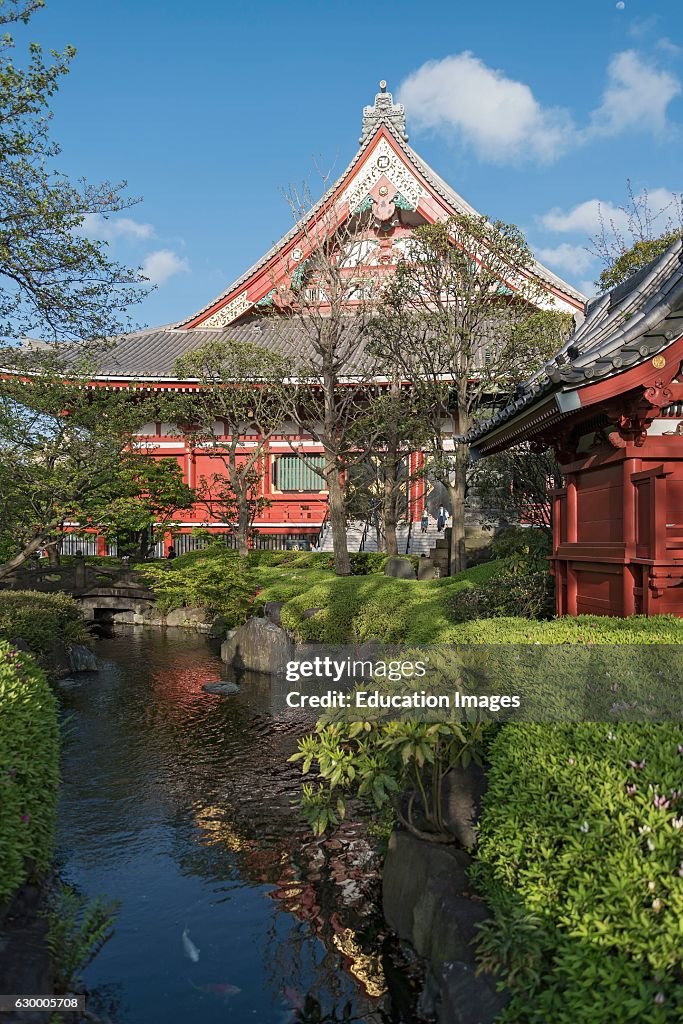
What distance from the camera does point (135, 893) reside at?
6.65 meters

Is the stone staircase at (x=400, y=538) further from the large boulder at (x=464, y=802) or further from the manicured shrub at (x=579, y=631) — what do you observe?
the large boulder at (x=464, y=802)

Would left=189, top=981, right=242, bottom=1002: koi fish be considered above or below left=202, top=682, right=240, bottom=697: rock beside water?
below

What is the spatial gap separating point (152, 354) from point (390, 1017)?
93.8 feet

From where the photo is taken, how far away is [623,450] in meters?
8.23

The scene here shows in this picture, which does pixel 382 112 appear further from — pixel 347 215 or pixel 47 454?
pixel 47 454

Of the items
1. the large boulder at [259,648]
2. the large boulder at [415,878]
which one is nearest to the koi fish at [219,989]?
the large boulder at [415,878]

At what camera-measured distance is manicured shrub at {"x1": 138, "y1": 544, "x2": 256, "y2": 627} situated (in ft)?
66.8

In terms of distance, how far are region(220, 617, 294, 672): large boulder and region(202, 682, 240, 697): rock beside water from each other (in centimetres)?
151

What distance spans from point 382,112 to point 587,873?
33575 mm

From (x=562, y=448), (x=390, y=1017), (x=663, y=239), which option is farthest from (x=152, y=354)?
(x=390, y=1017)

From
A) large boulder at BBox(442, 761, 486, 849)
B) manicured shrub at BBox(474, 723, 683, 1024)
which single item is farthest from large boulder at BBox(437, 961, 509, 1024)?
large boulder at BBox(442, 761, 486, 849)

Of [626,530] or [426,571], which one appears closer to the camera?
[626,530]

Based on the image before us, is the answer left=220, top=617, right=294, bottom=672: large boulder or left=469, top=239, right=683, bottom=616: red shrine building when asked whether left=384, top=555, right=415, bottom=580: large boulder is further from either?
left=469, top=239, right=683, bottom=616: red shrine building

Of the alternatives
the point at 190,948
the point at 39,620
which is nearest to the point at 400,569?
the point at 39,620
